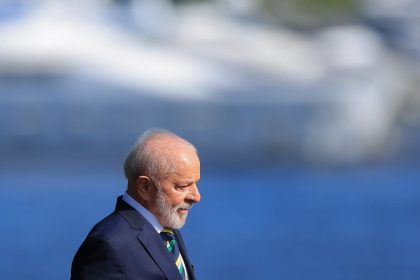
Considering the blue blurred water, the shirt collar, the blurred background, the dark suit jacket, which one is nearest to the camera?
the dark suit jacket

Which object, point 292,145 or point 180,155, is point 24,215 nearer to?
point 292,145

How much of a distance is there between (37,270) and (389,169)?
252 inches

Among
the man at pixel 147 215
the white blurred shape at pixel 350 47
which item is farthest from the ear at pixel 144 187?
the white blurred shape at pixel 350 47

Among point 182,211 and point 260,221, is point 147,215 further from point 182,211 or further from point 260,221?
point 260,221

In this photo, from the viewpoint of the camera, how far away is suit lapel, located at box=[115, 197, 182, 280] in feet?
6.61

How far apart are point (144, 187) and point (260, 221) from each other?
1108cm

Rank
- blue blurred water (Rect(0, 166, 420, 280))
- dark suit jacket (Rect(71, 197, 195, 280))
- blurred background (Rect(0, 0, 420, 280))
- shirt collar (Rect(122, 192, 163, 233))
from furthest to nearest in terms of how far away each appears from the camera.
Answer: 1. blurred background (Rect(0, 0, 420, 280))
2. blue blurred water (Rect(0, 166, 420, 280))
3. shirt collar (Rect(122, 192, 163, 233))
4. dark suit jacket (Rect(71, 197, 195, 280))

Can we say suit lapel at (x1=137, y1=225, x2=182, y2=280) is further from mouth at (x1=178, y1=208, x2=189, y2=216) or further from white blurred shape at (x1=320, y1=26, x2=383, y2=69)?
white blurred shape at (x1=320, y1=26, x2=383, y2=69)

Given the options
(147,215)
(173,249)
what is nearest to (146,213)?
(147,215)

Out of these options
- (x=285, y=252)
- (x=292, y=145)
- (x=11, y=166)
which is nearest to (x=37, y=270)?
(x=285, y=252)

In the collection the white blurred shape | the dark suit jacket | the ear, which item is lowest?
the dark suit jacket

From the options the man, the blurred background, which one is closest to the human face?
the man

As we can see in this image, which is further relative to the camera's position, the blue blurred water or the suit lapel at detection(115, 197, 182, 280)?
the blue blurred water

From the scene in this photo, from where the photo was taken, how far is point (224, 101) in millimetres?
15312
